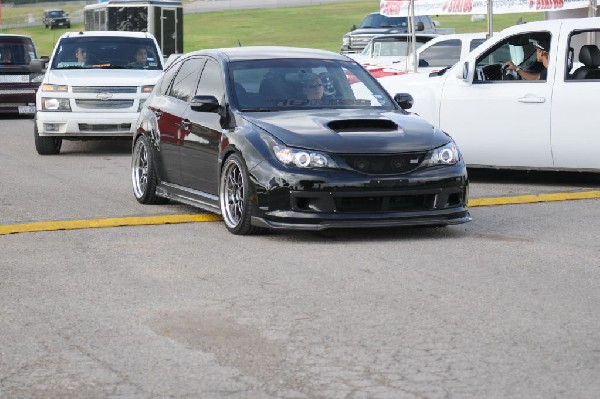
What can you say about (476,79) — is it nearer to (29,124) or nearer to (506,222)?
(506,222)

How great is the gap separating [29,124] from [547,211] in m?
16.1

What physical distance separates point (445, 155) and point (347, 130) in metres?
0.74

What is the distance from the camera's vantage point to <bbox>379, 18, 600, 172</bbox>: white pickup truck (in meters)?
14.1

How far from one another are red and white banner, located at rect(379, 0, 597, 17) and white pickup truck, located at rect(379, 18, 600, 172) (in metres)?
7.48

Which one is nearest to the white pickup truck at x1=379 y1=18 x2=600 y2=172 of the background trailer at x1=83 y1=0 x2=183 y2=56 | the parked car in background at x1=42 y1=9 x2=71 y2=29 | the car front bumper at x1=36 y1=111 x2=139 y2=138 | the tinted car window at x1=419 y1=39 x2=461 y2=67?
the car front bumper at x1=36 y1=111 x2=139 y2=138

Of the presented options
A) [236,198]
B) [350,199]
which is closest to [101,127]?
[236,198]

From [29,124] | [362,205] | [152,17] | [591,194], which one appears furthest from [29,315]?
[152,17]

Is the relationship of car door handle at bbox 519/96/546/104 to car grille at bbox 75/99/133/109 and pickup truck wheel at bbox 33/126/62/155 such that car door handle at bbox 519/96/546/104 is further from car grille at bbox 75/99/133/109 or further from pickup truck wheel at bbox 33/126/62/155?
pickup truck wheel at bbox 33/126/62/155

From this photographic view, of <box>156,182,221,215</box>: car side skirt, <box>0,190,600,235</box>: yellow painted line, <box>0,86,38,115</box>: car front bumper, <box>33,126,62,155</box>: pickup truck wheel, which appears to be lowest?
<box>0,86,38,115</box>: car front bumper

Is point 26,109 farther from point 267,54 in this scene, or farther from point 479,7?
point 267,54

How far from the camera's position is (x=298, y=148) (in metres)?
10.4

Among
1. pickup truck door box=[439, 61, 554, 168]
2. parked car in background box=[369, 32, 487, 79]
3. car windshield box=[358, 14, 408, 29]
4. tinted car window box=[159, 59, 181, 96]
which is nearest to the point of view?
tinted car window box=[159, 59, 181, 96]

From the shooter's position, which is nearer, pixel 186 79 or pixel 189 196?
pixel 189 196

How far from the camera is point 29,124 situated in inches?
1057
